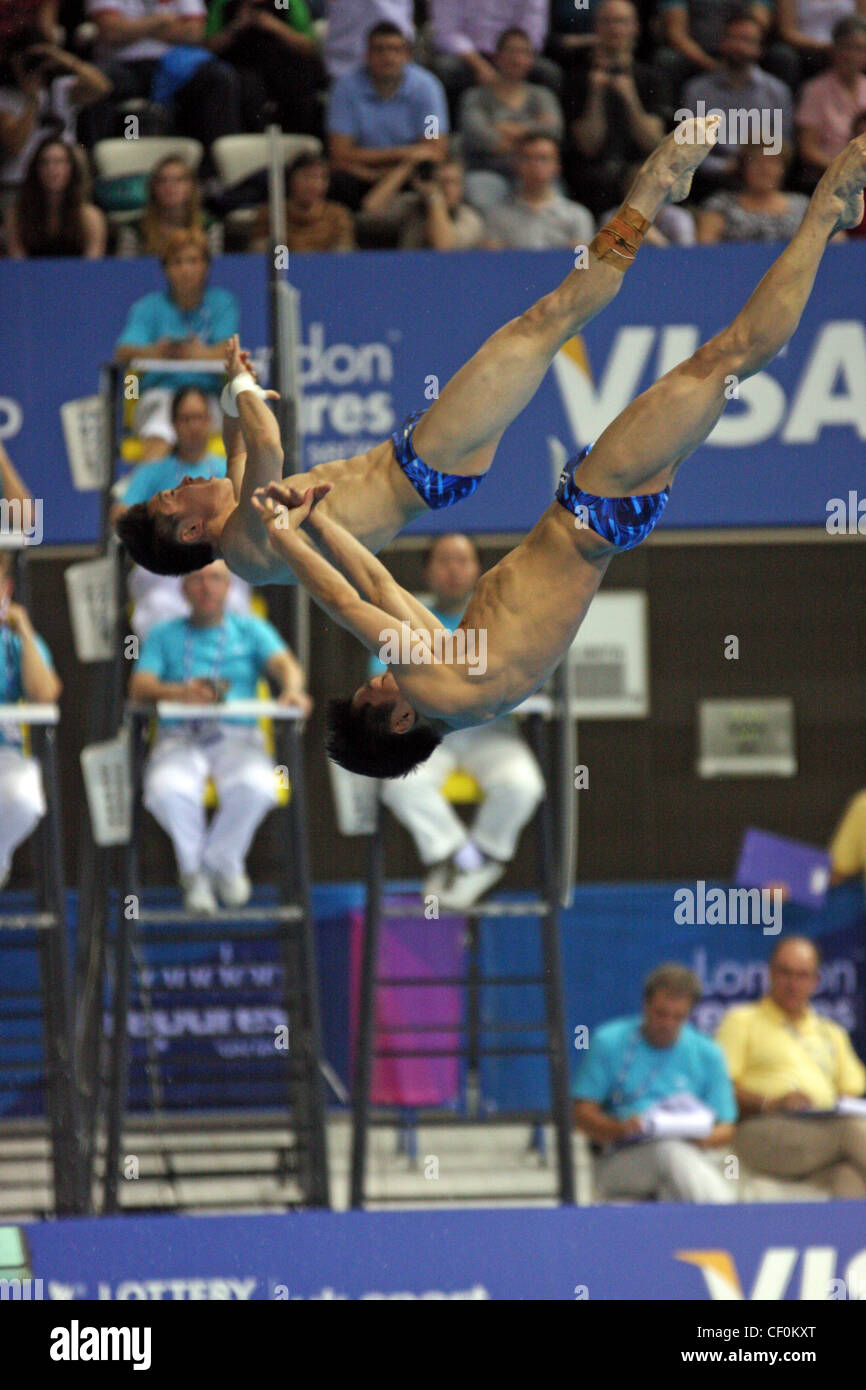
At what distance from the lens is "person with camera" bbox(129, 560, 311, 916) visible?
7586 millimetres

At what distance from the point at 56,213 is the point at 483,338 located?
2056mm

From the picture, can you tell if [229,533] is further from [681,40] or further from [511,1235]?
[681,40]

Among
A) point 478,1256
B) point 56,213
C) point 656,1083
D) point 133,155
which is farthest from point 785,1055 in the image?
point 133,155

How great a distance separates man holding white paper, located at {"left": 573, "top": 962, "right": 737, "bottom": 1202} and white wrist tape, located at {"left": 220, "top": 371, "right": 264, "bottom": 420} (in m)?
3.36

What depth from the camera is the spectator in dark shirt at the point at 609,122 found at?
31.1ft

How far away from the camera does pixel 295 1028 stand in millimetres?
7875

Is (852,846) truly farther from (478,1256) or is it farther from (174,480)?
(174,480)

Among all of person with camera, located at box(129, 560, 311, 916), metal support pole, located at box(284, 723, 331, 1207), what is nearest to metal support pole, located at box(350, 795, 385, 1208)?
metal support pole, located at box(284, 723, 331, 1207)

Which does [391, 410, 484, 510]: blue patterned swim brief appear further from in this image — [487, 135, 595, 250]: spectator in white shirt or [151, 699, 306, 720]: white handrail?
[487, 135, 595, 250]: spectator in white shirt

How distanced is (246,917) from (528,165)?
3.88 meters

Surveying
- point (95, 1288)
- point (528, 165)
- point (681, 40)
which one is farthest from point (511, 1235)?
point (681, 40)

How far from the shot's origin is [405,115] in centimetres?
955

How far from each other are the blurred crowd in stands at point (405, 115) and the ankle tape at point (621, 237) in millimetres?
4268
